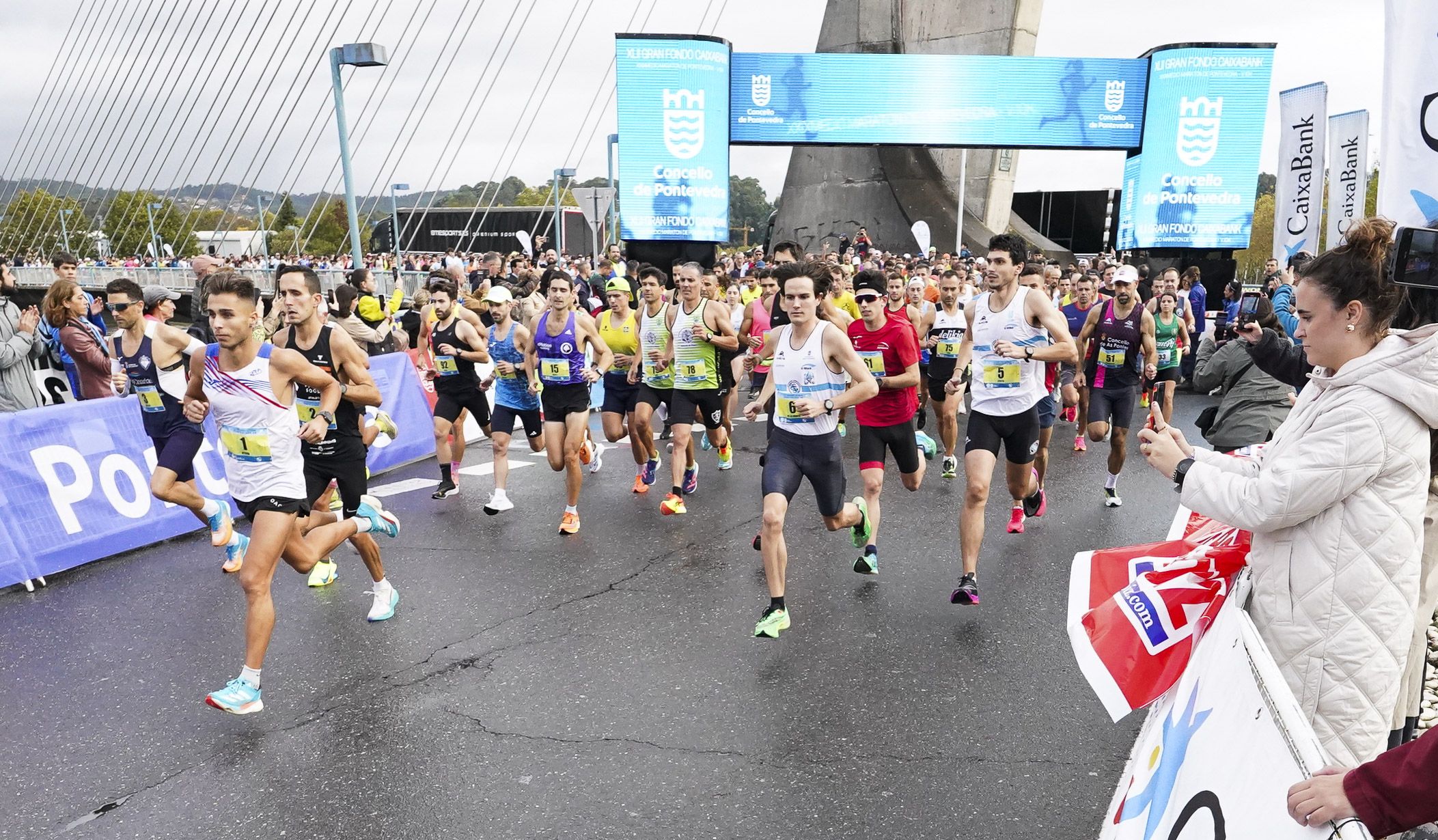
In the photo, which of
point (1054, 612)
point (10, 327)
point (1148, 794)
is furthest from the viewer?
point (10, 327)

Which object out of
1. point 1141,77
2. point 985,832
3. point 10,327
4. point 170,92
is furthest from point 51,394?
point 170,92

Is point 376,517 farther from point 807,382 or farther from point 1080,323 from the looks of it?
point 1080,323

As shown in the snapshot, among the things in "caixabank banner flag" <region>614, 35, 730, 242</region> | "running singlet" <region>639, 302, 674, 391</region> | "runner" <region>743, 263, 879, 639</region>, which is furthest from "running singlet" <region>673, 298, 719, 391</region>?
"caixabank banner flag" <region>614, 35, 730, 242</region>

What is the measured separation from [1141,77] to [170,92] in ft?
106

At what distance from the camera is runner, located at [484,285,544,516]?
7867mm

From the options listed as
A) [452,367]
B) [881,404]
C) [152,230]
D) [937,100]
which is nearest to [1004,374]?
[881,404]

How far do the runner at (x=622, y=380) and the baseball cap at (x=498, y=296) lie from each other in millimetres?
928

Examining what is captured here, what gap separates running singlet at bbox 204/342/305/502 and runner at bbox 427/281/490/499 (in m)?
3.60

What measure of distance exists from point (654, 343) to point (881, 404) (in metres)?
2.55

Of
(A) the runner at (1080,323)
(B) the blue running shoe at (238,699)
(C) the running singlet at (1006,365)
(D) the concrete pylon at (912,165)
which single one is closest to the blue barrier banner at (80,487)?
(B) the blue running shoe at (238,699)

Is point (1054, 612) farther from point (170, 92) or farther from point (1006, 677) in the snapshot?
point (170, 92)

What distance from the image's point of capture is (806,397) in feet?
17.9

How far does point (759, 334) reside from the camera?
9.92 meters

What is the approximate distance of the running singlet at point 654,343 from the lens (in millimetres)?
8234
